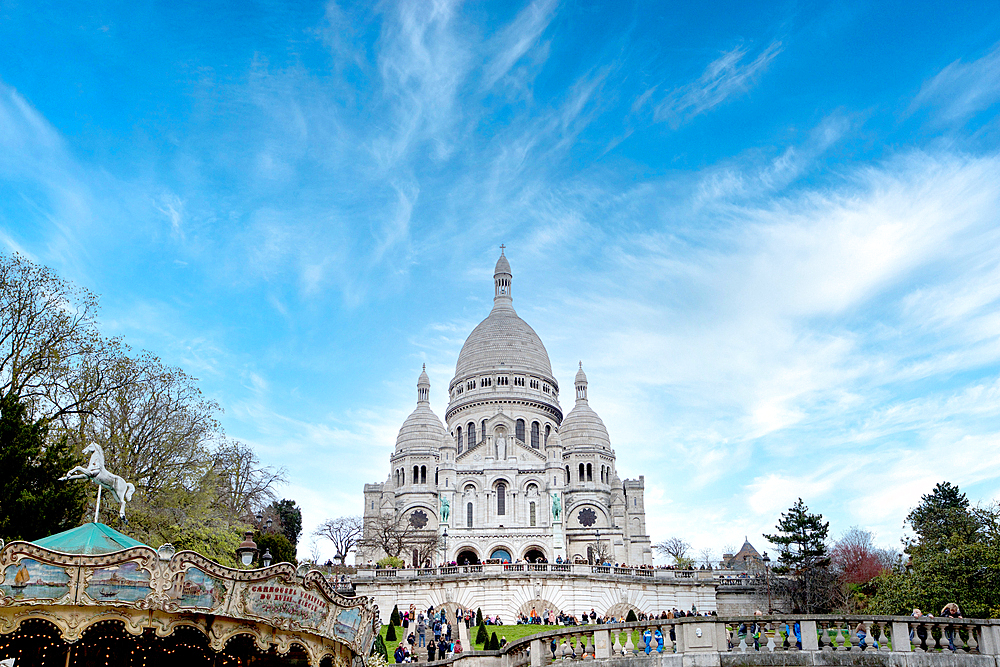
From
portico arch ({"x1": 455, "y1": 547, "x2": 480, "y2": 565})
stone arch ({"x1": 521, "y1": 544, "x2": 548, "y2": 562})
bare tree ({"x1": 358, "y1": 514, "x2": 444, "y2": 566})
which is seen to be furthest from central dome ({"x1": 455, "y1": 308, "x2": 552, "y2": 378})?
stone arch ({"x1": 521, "y1": 544, "x2": 548, "y2": 562})

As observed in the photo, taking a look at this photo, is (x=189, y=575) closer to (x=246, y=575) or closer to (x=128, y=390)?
(x=246, y=575)

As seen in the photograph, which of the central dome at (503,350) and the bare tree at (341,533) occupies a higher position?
the central dome at (503,350)

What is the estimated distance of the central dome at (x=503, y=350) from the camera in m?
85.1

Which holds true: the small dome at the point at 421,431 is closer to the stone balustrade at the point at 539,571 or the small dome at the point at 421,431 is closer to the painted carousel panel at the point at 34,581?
the stone balustrade at the point at 539,571

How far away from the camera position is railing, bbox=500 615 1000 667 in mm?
17078

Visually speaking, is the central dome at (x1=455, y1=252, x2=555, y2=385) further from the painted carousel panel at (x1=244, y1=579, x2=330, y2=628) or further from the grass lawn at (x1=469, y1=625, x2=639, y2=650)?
the painted carousel panel at (x1=244, y1=579, x2=330, y2=628)

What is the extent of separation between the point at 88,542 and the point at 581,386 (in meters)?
76.1

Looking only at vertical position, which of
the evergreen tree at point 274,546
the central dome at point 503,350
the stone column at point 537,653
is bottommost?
Result: the stone column at point 537,653

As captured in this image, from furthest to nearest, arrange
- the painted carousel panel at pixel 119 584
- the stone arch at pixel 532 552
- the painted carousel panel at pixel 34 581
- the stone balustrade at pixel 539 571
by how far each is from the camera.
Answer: the stone arch at pixel 532 552, the stone balustrade at pixel 539 571, the painted carousel panel at pixel 119 584, the painted carousel panel at pixel 34 581

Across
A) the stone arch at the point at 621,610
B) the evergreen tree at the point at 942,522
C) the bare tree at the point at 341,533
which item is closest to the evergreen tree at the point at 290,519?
the bare tree at the point at 341,533

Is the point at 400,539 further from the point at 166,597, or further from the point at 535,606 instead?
the point at 166,597

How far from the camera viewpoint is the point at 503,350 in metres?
86.0

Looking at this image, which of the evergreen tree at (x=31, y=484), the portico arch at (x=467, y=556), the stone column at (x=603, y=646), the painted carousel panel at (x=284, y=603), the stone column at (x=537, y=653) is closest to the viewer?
the painted carousel panel at (x=284, y=603)

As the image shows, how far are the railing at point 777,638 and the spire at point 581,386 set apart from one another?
67523 millimetres
